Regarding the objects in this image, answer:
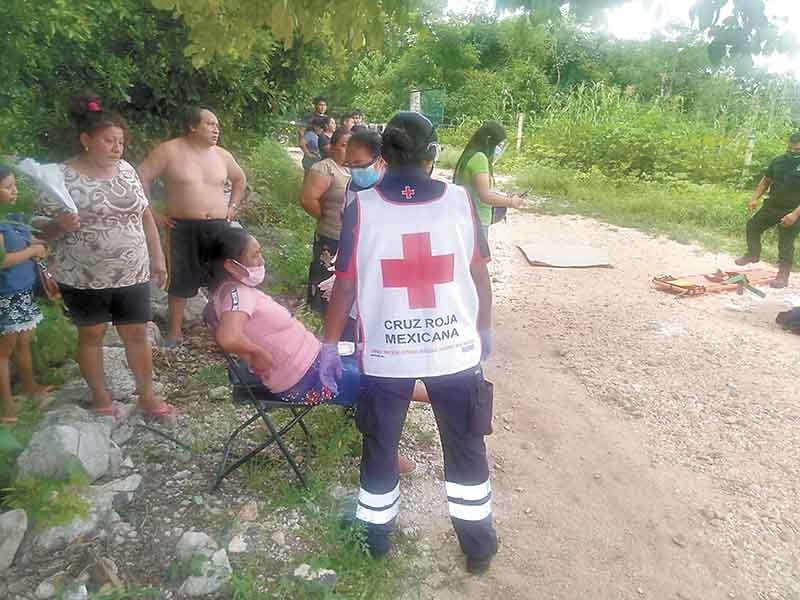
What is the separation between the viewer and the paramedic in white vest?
2.25m

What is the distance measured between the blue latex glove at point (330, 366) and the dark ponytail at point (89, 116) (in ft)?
4.60

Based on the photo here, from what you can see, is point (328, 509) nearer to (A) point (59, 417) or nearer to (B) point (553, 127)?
(A) point (59, 417)

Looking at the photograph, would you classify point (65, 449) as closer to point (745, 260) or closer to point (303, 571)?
point (303, 571)

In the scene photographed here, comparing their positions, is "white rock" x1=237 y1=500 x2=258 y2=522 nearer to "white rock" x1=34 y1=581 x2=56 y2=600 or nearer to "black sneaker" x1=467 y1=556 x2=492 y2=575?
"white rock" x1=34 y1=581 x2=56 y2=600

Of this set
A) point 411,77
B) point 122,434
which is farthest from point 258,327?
point 411,77

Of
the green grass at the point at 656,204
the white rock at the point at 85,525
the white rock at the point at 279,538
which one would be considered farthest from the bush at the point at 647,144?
the white rock at the point at 85,525

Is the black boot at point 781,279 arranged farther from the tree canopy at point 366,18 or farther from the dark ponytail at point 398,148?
the dark ponytail at point 398,148

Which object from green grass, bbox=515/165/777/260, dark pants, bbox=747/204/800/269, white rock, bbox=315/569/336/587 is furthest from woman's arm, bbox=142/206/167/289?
green grass, bbox=515/165/777/260

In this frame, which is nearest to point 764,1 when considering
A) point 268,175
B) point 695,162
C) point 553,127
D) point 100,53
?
point 100,53

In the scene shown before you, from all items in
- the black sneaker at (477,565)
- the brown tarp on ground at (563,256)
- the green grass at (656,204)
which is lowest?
the green grass at (656,204)

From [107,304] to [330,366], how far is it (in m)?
1.23

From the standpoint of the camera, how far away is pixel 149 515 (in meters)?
2.73

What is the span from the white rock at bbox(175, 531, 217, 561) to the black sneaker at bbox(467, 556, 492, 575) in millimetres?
1009

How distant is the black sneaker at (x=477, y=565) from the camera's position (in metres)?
2.56
